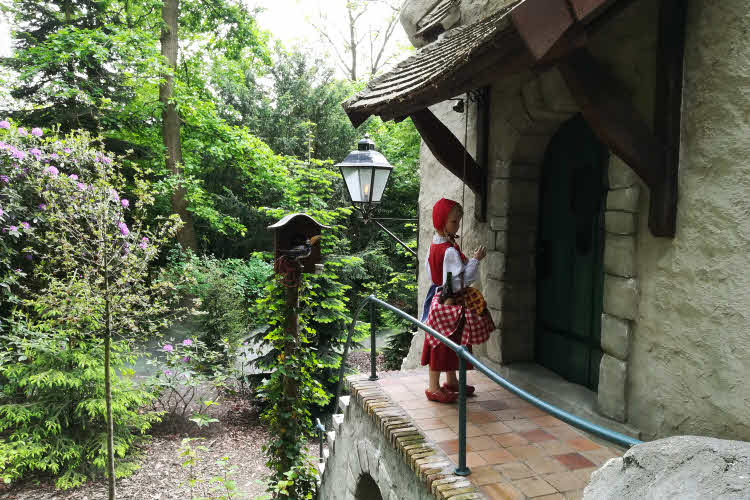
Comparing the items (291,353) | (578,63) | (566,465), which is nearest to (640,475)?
(566,465)

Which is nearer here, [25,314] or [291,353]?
[291,353]

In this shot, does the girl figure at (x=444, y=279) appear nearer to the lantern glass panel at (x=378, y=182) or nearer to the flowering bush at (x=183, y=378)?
the lantern glass panel at (x=378, y=182)

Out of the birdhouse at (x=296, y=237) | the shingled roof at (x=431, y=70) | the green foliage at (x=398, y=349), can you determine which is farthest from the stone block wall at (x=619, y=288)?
the green foliage at (x=398, y=349)

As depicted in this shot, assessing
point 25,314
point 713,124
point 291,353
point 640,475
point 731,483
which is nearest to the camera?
point 731,483

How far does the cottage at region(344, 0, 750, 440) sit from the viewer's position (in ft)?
7.04

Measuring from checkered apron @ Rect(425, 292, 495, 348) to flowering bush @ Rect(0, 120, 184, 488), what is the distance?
4147 mm

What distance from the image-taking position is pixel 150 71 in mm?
10258

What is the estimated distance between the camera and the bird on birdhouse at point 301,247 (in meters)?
4.18

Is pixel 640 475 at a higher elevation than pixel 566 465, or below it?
higher

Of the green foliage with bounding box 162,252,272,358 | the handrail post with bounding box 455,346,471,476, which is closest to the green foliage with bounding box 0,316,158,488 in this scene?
the green foliage with bounding box 162,252,272,358

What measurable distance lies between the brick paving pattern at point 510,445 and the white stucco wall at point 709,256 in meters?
0.47

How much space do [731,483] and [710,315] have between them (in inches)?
49.9

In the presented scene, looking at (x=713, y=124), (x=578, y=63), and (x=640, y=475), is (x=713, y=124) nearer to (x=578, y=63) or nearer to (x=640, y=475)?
(x=578, y=63)

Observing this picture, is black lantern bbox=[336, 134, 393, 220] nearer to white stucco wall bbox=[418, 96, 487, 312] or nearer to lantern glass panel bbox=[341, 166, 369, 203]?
lantern glass panel bbox=[341, 166, 369, 203]
